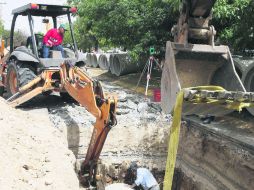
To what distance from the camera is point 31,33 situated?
8.16m

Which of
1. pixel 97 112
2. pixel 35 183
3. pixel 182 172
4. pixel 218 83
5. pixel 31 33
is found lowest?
pixel 182 172

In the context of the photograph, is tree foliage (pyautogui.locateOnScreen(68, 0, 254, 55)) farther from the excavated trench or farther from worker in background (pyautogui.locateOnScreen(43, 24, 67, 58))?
worker in background (pyautogui.locateOnScreen(43, 24, 67, 58))

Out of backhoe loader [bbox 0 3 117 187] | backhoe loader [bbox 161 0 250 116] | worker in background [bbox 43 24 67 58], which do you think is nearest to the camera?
backhoe loader [bbox 161 0 250 116]

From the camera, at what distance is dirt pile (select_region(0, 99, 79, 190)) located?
4.54m

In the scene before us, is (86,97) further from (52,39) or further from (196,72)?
(52,39)

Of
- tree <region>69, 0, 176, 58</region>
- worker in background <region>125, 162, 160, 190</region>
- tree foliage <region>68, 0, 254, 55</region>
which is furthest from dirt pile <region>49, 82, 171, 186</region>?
tree <region>69, 0, 176, 58</region>

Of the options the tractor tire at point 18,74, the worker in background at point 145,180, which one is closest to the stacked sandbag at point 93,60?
the tractor tire at point 18,74

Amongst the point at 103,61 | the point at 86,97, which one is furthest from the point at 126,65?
the point at 86,97

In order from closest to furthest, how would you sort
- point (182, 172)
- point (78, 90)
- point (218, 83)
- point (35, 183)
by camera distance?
1. point (35, 183)
2. point (218, 83)
3. point (78, 90)
4. point (182, 172)

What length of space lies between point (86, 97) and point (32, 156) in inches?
66.9

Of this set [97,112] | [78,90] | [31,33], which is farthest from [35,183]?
[31,33]

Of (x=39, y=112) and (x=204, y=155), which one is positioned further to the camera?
(x=39, y=112)

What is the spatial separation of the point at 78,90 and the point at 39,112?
1.65 m

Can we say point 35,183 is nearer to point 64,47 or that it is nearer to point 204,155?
point 204,155
